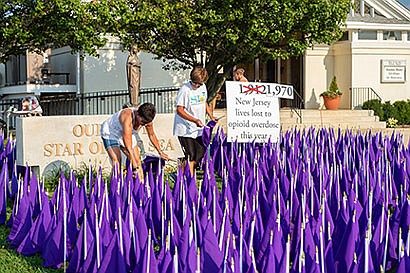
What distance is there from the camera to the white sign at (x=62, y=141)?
29.0 feet

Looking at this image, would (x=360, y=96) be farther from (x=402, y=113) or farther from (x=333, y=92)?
(x=402, y=113)

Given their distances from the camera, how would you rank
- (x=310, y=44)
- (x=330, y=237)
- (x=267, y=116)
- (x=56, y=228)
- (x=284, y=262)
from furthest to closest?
(x=310, y=44)
(x=267, y=116)
(x=56, y=228)
(x=330, y=237)
(x=284, y=262)

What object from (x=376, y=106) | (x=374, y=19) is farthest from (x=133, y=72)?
(x=374, y=19)

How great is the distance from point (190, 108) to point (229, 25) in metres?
8.61

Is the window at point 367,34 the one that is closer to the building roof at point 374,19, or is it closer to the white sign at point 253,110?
the building roof at point 374,19

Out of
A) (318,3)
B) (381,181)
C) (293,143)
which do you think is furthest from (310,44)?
(381,181)

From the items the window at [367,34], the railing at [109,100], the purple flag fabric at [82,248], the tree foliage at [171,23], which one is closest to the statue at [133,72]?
the tree foliage at [171,23]

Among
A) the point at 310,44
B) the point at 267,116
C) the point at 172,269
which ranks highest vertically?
the point at 310,44

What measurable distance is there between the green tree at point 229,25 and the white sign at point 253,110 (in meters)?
7.01

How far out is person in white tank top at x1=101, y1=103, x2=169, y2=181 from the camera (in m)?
6.87

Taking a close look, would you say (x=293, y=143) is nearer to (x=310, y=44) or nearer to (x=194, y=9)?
(x=194, y=9)

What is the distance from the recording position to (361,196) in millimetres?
5980

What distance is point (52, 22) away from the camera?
16.1 meters

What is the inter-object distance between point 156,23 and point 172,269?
12789 mm
